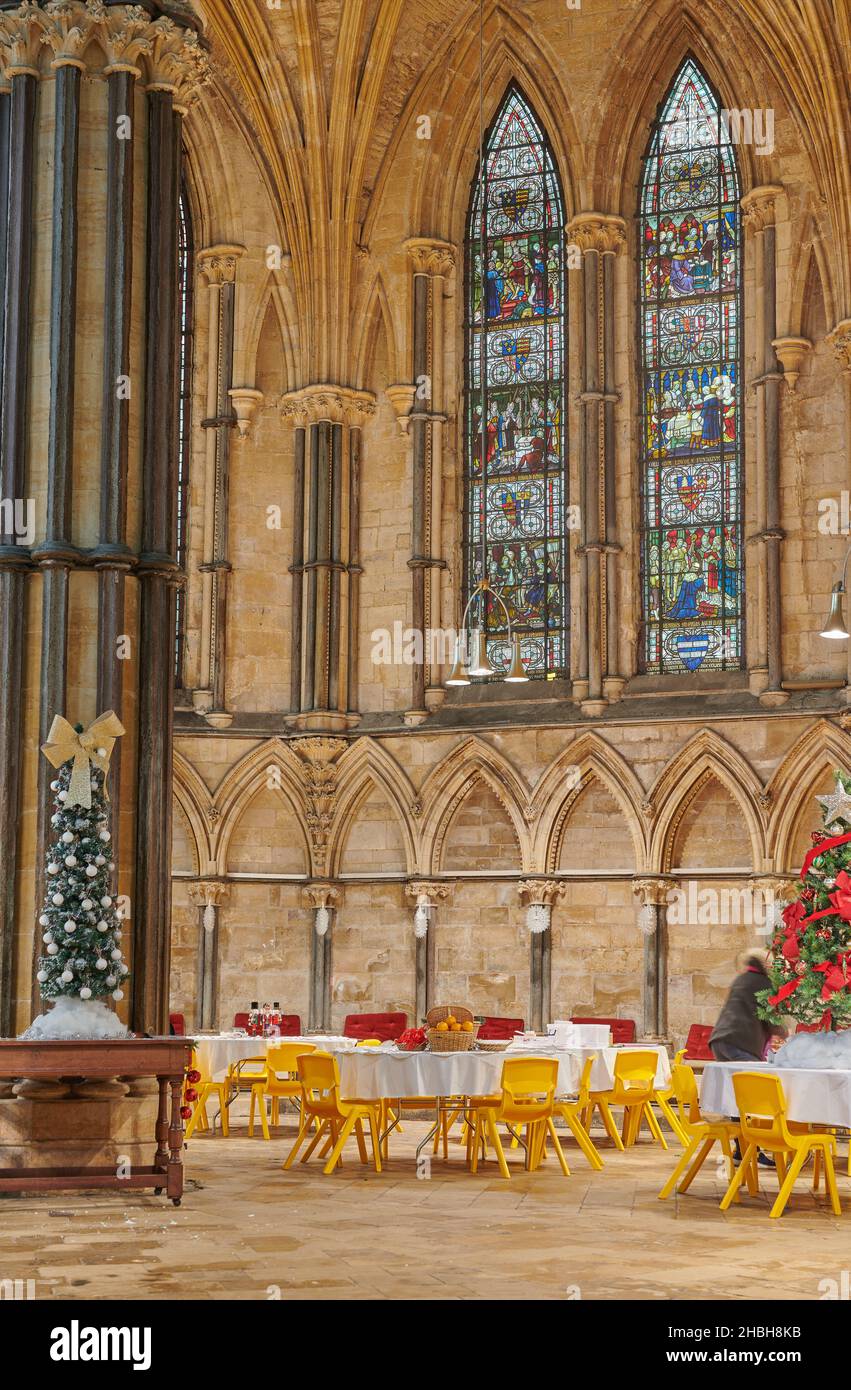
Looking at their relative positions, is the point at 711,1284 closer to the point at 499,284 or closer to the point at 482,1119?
the point at 482,1119

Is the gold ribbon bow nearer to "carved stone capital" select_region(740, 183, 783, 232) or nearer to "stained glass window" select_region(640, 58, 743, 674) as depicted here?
"stained glass window" select_region(640, 58, 743, 674)

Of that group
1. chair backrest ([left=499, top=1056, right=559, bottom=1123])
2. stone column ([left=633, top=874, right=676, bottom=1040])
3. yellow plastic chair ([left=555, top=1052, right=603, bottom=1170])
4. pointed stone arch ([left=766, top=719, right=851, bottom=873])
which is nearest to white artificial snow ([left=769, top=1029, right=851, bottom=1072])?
chair backrest ([left=499, top=1056, right=559, bottom=1123])

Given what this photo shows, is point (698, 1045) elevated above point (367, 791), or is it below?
below

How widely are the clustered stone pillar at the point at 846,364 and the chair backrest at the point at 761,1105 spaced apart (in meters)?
7.38

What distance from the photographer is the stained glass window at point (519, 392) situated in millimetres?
17594

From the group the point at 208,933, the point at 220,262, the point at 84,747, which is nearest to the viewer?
the point at 84,747

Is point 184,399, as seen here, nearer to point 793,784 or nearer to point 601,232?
point 601,232

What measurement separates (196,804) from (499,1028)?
4.04 metres

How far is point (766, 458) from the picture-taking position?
54.1 feet

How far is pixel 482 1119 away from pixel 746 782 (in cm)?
578

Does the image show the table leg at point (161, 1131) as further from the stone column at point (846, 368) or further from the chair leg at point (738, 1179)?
the stone column at point (846, 368)

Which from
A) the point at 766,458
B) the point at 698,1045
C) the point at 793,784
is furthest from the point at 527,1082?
the point at 766,458

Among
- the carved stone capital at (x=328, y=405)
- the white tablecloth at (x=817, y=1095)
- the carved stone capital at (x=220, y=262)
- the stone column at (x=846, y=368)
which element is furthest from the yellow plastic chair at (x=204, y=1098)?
the carved stone capital at (x=220, y=262)
